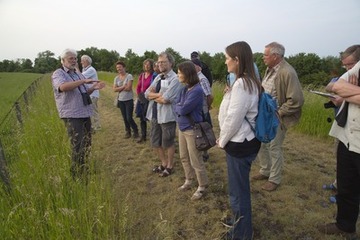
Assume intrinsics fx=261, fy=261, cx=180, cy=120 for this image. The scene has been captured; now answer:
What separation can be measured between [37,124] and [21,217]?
9.93ft

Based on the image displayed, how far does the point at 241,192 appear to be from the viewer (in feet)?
8.74

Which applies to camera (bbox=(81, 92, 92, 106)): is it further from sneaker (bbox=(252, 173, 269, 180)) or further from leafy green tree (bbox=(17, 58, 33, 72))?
leafy green tree (bbox=(17, 58, 33, 72))

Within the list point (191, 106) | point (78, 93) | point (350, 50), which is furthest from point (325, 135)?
point (78, 93)

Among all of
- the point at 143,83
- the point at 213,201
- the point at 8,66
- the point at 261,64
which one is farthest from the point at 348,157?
the point at 8,66

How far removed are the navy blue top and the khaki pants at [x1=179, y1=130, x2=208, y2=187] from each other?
0.14 metres

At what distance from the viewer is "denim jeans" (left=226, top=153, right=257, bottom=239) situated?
262 centimetres

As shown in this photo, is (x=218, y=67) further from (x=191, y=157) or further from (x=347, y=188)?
(x=347, y=188)

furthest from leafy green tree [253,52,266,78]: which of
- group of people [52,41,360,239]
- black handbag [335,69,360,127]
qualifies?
black handbag [335,69,360,127]

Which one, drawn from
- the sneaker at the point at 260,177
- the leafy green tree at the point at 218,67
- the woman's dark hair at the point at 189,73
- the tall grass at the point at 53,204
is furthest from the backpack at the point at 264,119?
the leafy green tree at the point at 218,67

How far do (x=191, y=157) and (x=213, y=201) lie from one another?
0.68m

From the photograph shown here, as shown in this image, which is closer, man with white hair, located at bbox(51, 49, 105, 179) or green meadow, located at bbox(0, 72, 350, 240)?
green meadow, located at bbox(0, 72, 350, 240)

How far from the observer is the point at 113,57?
5962cm

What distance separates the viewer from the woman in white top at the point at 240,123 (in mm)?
2414

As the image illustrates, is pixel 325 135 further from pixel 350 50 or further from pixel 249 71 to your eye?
pixel 249 71
